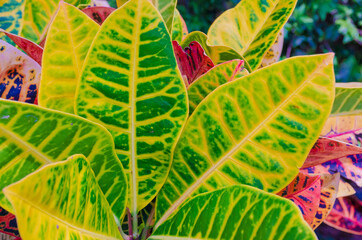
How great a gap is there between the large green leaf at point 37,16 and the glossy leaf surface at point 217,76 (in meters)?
0.29

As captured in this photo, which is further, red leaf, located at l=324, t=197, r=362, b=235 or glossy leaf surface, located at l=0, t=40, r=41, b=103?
red leaf, located at l=324, t=197, r=362, b=235

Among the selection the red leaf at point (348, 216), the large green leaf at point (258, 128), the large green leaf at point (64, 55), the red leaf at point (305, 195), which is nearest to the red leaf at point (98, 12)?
the large green leaf at point (64, 55)

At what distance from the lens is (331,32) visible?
9.32 ft

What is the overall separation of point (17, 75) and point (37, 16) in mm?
172

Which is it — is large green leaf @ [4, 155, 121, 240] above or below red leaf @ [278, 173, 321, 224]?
above

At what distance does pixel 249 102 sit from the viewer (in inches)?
13.4

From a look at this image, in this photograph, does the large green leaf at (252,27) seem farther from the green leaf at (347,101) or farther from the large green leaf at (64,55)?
the large green leaf at (64,55)

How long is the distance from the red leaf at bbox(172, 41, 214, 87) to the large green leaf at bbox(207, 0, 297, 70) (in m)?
0.11

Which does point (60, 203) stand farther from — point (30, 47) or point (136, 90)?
point (30, 47)

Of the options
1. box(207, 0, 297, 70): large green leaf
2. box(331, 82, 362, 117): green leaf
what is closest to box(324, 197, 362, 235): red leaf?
box(331, 82, 362, 117): green leaf

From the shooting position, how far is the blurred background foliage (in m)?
2.70

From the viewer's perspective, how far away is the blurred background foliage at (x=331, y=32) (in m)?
2.70

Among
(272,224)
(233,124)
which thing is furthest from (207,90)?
(272,224)

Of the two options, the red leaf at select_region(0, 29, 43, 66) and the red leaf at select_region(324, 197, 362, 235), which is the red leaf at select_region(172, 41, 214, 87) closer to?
the red leaf at select_region(0, 29, 43, 66)
